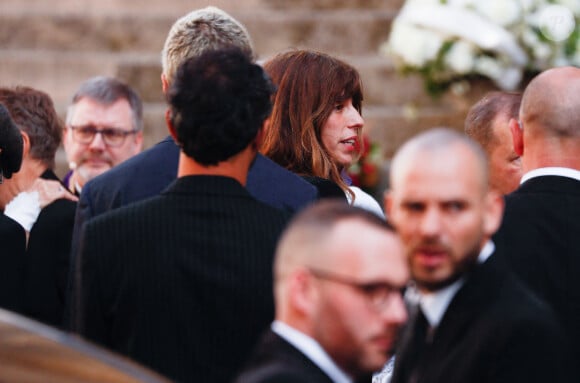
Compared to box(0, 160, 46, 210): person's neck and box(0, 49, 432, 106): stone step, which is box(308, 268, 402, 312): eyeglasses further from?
box(0, 49, 432, 106): stone step

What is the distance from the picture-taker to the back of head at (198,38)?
4.29 m

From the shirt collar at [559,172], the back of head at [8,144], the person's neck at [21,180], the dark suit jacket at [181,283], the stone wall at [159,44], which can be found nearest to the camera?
the dark suit jacket at [181,283]

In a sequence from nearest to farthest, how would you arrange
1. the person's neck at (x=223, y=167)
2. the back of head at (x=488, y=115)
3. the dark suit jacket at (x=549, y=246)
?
the person's neck at (x=223, y=167)
the dark suit jacket at (x=549, y=246)
the back of head at (x=488, y=115)

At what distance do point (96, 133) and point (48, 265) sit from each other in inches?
59.4

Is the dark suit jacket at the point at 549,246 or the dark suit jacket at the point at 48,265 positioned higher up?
the dark suit jacket at the point at 549,246

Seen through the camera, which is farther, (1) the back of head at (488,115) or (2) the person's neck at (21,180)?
(1) the back of head at (488,115)

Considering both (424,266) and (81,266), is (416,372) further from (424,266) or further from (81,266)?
(81,266)

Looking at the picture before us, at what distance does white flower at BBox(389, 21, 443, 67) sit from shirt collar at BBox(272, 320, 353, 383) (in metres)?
6.15

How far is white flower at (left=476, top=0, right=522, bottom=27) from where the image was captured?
27.6 feet

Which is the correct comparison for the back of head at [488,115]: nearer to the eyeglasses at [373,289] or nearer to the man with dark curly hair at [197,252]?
the man with dark curly hair at [197,252]

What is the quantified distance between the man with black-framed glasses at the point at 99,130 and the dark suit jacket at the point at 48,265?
1132 mm

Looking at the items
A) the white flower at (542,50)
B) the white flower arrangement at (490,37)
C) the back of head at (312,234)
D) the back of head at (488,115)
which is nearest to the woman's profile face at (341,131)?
the back of head at (488,115)

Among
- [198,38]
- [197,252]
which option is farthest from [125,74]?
[197,252]

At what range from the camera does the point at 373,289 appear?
2.75m
